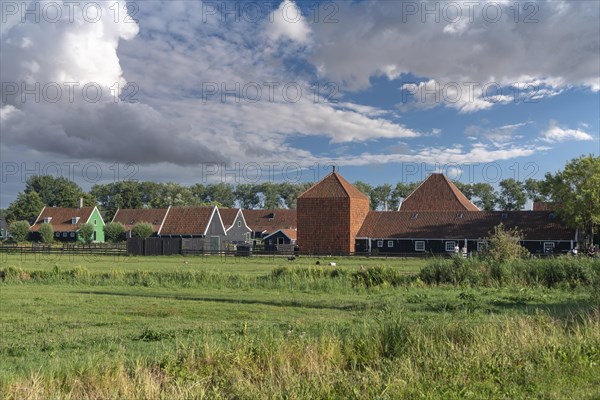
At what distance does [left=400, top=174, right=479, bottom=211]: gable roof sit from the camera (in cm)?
6812

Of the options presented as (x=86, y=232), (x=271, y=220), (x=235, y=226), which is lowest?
(x=86, y=232)

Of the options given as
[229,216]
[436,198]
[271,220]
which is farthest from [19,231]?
[436,198]

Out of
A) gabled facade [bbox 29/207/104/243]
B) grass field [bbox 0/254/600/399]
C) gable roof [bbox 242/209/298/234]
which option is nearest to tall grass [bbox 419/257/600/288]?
grass field [bbox 0/254/600/399]

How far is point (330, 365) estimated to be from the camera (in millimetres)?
8609

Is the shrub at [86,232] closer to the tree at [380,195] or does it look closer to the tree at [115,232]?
the tree at [115,232]

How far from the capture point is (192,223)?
72.2 metres

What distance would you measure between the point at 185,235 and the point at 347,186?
22218 mm

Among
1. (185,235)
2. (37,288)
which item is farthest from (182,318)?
(185,235)

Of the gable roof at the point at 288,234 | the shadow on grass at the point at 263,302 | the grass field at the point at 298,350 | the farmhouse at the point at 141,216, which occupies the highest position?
the farmhouse at the point at 141,216

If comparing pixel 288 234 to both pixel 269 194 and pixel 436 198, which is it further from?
pixel 269 194

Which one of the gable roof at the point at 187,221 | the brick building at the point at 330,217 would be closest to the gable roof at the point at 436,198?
the brick building at the point at 330,217

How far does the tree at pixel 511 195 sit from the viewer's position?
125 m

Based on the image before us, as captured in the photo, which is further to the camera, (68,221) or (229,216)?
(68,221)

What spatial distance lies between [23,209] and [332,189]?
7867 cm
